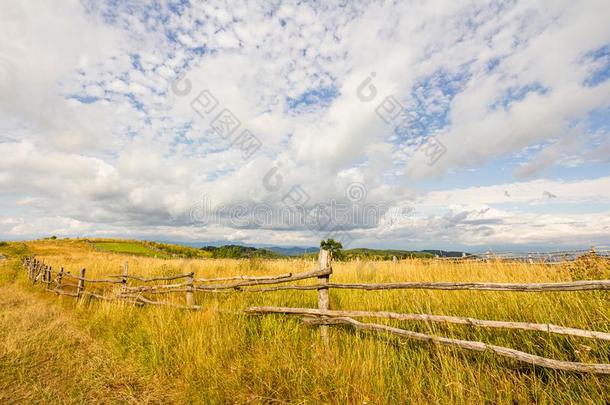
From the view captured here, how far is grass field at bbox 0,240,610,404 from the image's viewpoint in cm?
293

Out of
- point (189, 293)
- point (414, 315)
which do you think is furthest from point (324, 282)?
point (189, 293)

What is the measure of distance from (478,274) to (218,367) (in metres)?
6.05

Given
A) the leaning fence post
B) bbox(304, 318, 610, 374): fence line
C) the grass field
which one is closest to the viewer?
bbox(304, 318, 610, 374): fence line

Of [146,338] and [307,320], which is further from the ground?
[307,320]

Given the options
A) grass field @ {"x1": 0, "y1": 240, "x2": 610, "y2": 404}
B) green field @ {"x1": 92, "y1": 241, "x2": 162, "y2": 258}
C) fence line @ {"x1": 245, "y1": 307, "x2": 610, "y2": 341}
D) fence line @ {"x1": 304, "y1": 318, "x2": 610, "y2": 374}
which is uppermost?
green field @ {"x1": 92, "y1": 241, "x2": 162, "y2": 258}

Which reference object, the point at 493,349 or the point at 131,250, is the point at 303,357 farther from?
the point at 131,250

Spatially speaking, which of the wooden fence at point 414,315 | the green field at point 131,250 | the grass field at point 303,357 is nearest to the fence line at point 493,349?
the wooden fence at point 414,315

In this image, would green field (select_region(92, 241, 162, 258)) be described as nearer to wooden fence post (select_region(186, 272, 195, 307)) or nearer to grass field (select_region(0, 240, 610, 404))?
wooden fence post (select_region(186, 272, 195, 307))

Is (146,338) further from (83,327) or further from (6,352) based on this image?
(83,327)

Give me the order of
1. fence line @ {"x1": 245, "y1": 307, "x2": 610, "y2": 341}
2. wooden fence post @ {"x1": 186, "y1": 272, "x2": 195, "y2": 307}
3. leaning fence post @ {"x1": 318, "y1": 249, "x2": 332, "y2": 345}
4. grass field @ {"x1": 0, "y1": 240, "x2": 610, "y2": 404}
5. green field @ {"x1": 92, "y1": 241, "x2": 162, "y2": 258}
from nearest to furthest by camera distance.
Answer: fence line @ {"x1": 245, "y1": 307, "x2": 610, "y2": 341} < grass field @ {"x1": 0, "y1": 240, "x2": 610, "y2": 404} < leaning fence post @ {"x1": 318, "y1": 249, "x2": 332, "y2": 345} < wooden fence post @ {"x1": 186, "y1": 272, "x2": 195, "y2": 307} < green field @ {"x1": 92, "y1": 241, "x2": 162, "y2": 258}

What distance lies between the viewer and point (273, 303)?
5.83 metres

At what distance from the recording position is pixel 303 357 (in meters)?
3.69

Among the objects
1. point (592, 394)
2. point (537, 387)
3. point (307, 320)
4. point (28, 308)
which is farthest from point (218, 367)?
point (28, 308)

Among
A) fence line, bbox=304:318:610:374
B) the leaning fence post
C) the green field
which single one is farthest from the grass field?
the green field
